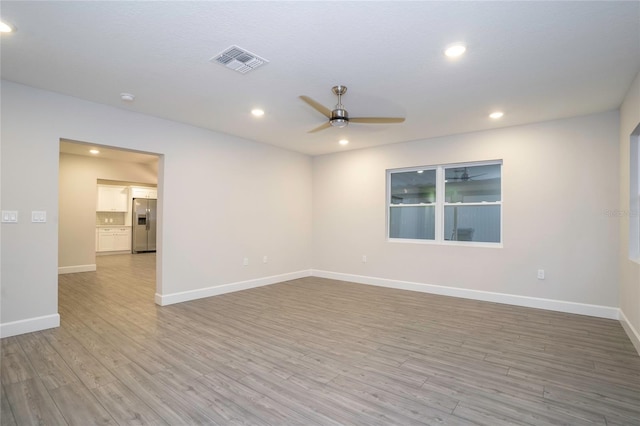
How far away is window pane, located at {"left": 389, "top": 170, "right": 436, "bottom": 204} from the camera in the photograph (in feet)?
18.5

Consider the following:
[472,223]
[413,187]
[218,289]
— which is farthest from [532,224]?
[218,289]

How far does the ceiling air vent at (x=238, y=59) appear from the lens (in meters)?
2.64

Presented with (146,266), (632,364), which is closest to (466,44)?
(632,364)

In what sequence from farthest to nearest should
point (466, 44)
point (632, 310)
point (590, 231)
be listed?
point (590, 231)
point (632, 310)
point (466, 44)

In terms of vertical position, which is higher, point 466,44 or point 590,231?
point 466,44

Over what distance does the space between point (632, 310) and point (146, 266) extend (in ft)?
29.4

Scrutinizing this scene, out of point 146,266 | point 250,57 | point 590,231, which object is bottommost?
point 146,266

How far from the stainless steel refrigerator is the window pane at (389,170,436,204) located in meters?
8.64

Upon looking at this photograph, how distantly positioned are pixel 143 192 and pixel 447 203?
972cm

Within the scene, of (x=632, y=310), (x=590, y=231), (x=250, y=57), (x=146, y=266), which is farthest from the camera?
(x=146, y=266)

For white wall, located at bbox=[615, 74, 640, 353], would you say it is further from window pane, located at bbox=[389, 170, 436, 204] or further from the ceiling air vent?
the ceiling air vent

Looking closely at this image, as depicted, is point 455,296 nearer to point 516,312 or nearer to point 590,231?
point 516,312

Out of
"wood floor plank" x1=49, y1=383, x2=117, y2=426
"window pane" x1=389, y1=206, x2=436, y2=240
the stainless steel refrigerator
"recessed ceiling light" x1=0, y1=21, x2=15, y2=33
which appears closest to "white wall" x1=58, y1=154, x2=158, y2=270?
the stainless steel refrigerator

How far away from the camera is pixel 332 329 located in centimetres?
360
